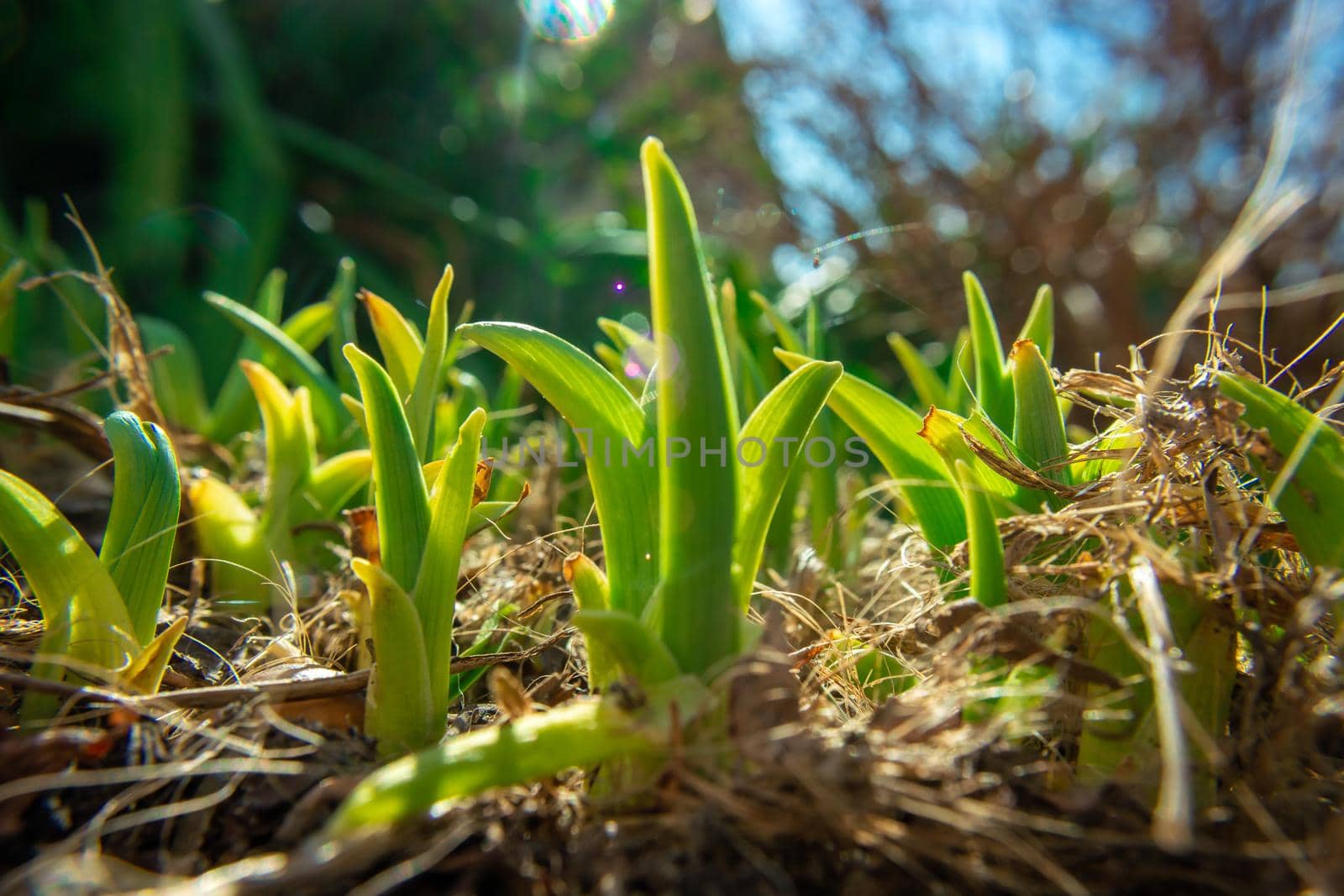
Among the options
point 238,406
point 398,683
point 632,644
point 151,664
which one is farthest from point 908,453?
point 238,406

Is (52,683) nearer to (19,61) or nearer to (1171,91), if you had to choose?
(19,61)

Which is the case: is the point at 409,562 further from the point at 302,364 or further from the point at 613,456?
the point at 302,364

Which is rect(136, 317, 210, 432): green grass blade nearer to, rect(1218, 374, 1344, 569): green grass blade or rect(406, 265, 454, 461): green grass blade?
rect(406, 265, 454, 461): green grass blade

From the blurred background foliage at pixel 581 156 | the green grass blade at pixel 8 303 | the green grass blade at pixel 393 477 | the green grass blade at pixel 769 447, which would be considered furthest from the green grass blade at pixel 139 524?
the blurred background foliage at pixel 581 156

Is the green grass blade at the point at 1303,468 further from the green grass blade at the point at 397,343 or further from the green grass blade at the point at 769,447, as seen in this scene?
the green grass blade at the point at 397,343

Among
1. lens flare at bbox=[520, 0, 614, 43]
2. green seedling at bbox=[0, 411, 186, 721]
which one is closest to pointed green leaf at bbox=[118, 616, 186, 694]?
green seedling at bbox=[0, 411, 186, 721]

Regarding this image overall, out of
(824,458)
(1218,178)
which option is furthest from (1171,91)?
(824,458)

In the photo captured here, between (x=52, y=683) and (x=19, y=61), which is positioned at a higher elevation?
(x=19, y=61)
